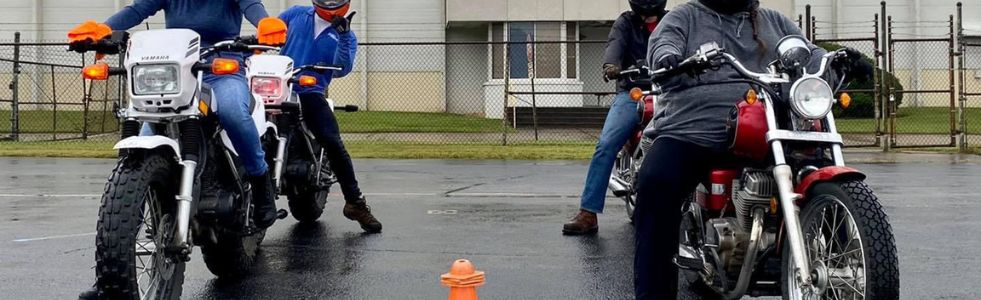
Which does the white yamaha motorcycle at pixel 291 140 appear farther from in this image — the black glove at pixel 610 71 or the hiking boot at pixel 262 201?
the black glove at pixel 610 71

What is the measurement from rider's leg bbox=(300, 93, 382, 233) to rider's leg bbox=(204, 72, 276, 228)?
2.05 meters

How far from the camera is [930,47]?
4150 centimetres

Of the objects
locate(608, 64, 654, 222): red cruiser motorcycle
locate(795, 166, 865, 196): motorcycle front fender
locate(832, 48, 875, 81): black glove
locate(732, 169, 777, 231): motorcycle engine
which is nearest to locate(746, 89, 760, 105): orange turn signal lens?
locate(732, 169, 777, 231): motorcycle engine

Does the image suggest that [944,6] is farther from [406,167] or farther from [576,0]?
[406,167]

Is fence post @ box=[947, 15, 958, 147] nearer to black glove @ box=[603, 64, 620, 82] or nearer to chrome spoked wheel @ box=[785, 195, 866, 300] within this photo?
black glove @ box=[603, 64, 620, 82]

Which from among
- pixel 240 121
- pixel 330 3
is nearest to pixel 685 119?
pixel 240 121

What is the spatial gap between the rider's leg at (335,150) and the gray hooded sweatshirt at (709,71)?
347 cm

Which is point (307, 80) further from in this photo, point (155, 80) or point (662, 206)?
point (662, 206)

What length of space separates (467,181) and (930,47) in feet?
110

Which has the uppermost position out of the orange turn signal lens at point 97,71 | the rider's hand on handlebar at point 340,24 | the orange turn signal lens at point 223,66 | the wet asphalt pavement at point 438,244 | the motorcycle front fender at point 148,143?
the rider's hand on handlebar at point 340,24

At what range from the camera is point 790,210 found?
407cm

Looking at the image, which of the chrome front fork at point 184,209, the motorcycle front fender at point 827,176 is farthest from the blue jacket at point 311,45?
the motorcycle front fender at point 827,176

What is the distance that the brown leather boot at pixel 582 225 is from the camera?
312 inches

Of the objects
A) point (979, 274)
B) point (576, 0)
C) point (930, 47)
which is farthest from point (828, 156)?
point (930, 47)
